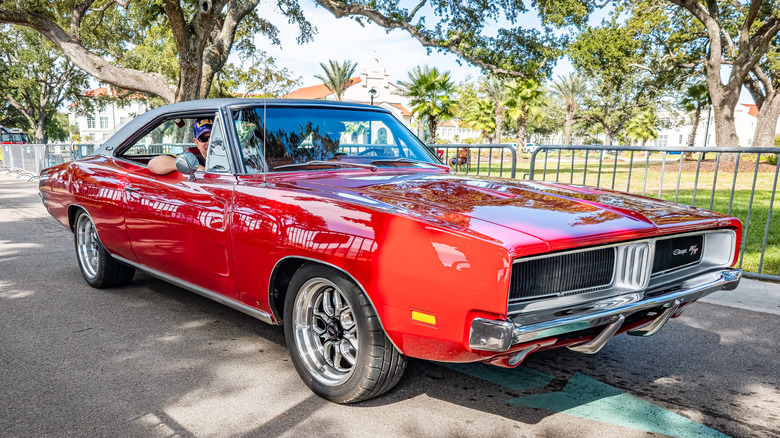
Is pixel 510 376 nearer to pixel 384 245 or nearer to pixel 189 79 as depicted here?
pixel 384 245

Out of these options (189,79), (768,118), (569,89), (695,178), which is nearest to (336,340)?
(695,178)

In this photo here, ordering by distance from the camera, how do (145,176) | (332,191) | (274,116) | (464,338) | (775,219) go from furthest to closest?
1. (775,219)
2. (145,176)
3. (274,116)
4. (332,191)
5. (464,338)

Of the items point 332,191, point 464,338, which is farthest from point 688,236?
point 332,191

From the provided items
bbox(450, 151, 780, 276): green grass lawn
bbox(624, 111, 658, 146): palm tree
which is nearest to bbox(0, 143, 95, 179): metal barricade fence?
bbox(450, 151, 780, 276): green grass lawn

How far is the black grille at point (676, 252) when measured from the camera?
2.77 m

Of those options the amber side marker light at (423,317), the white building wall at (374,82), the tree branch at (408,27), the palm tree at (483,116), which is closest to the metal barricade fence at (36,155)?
the tree branch at (408,27)

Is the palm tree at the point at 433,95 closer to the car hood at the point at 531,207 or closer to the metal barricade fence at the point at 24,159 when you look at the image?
the metal barricade fence at the point at 24,159

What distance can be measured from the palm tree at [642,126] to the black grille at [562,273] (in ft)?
244

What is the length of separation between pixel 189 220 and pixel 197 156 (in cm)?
72

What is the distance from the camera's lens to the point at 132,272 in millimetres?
4941

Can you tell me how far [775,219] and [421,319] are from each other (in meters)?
9.68

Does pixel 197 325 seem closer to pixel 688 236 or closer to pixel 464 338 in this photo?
pixel 464 338

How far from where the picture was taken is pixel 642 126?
71812 mm

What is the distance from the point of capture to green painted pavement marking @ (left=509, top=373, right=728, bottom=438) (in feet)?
8.59
